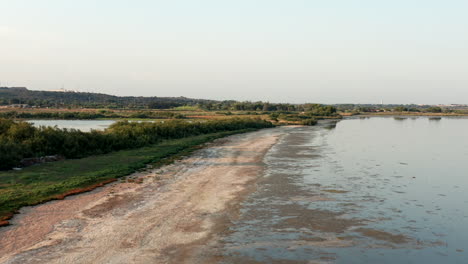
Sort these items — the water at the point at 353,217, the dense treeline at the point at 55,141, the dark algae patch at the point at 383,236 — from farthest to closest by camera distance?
the dense treeline at the point at 55,141
the dark algae patch at the point at 383,236
the water at the point at 353,217

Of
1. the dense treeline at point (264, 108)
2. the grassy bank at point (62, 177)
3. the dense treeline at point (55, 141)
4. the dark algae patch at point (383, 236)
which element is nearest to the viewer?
the dark algae patch at point (383, 236)

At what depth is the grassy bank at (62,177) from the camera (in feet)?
44.9

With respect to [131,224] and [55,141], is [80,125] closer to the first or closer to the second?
[55,141]

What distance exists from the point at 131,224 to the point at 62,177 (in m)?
7.86

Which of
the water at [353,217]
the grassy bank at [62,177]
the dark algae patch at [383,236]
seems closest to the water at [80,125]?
the grassy bank at [62,177]

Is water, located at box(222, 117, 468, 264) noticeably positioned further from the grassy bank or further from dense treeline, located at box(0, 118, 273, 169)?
dense treeline, located at box(0, 118, 273, 169)

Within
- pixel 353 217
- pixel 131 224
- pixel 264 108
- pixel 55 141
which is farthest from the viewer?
pixel 264 108

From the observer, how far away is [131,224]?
11523 millimetres

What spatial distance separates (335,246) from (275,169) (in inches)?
526

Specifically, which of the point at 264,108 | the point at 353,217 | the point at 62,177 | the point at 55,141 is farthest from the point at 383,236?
the point at 264,108

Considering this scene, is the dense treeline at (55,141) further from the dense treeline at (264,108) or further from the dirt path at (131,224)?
the dense treeline at (264,108)

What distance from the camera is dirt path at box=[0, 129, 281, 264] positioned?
9.06 m

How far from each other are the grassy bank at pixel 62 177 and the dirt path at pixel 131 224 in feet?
2.48

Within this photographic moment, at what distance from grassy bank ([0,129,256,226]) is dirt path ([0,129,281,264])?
0.76 m
